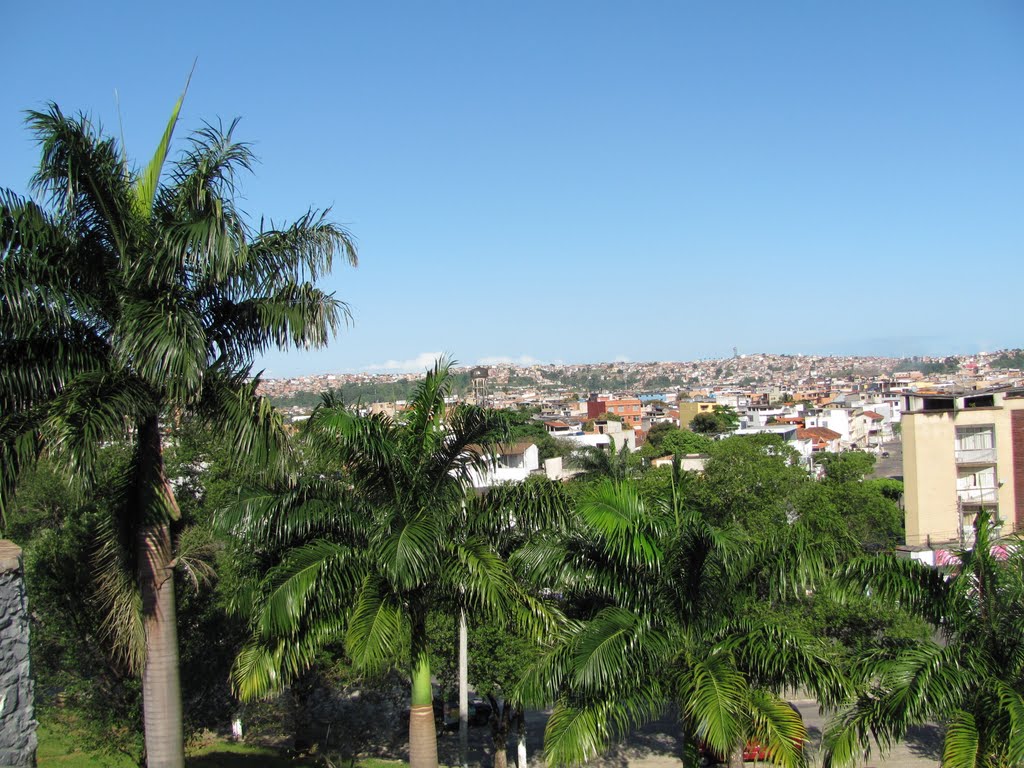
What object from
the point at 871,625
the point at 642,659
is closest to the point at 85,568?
the point at 642,659

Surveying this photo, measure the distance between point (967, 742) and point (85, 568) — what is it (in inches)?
409

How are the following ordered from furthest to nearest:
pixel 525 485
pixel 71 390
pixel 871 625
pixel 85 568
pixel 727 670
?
pixel 871 625, pixel 85 568, pixel 525 485, pixel 727 670, pixel 71 390

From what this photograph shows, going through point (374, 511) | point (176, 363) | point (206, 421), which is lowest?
point (374, 511)

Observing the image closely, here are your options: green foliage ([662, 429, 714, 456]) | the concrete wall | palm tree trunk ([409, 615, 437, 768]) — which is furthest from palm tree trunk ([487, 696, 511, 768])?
green foliage ([662, 429, 714, 456])

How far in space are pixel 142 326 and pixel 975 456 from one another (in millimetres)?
36270

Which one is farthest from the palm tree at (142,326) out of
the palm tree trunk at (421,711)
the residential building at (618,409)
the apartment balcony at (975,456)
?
the residential building at (618,409)

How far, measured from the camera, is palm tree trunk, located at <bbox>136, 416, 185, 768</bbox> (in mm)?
6645

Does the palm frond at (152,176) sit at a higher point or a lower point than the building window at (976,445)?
higher

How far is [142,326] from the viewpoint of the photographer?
613cm

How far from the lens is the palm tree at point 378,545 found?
766cm

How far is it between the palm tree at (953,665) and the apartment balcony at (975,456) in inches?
1185

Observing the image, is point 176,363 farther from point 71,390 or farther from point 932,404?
point 932,404

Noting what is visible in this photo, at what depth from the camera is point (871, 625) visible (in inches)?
671

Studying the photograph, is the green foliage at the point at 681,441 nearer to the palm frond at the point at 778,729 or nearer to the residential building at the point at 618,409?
the residential building at the point at 618,409
